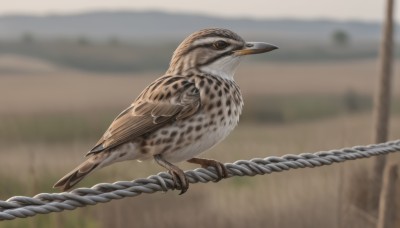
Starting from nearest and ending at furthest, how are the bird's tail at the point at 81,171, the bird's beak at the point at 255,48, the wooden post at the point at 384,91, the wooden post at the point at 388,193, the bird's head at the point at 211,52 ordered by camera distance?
the bird's tail at the point at 81,171
the bird's beak at the point at 255,48
the bird's head at the point at 211,52
the wooden post at the point at 388,193
the wooden post at the point at 384,91

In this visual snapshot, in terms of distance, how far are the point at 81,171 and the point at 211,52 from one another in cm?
119

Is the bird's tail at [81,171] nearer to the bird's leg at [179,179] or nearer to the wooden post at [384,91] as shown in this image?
the bird's leg at [179,179]

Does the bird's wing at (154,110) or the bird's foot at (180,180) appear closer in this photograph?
the bird's foot at (180,180)

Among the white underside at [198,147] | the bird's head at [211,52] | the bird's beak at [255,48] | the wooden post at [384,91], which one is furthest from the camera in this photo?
the wooden post at [384,91]

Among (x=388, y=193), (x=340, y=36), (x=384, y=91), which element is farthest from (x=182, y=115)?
(x=340, y=36)

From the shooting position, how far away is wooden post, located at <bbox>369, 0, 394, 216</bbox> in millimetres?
8844

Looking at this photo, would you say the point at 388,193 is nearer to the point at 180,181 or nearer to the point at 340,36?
the point at 180,181

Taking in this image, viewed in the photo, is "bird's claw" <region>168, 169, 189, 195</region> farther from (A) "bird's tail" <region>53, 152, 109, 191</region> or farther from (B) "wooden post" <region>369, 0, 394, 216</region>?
(B) "wooden post" <region>369, 0, 394, 216</region>

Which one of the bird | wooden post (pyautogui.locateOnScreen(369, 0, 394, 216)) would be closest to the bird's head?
the bird

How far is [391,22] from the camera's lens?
9.03 metres

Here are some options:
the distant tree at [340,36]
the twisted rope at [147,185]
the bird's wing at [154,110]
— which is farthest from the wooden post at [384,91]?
the distant tree at [340,36]

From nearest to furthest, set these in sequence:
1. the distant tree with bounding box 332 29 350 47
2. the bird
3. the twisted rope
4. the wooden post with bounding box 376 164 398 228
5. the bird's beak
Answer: the twisted rope
the bird
the bird's beak
the wooden post with bounding box 376 164 398 228
the distant tree with bounding box 332 29 350 47

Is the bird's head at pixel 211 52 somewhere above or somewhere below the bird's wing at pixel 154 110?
above

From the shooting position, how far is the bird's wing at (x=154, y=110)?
14.7 ft
